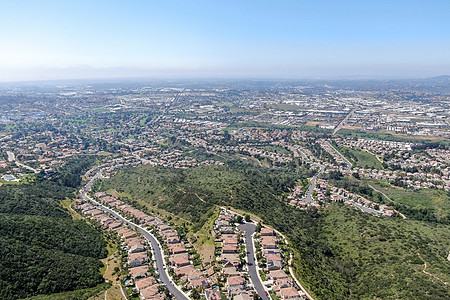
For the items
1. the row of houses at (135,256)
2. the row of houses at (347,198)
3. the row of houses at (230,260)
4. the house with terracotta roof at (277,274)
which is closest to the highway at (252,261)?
the row of houses at (230,260)

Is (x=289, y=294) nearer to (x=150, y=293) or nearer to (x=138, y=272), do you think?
(x=150, y=293)

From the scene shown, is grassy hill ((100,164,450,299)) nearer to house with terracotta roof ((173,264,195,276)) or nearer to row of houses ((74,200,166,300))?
row of houses ((74,200,166,300))

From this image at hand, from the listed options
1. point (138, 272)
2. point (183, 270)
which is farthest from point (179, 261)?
point (138, 272)

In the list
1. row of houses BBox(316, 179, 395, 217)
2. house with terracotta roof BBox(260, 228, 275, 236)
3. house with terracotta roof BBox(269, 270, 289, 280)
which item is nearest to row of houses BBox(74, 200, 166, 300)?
house with terracotta roof BBox(269, 270, 289, 280)

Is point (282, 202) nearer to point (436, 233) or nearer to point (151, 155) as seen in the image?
point (436, 233)

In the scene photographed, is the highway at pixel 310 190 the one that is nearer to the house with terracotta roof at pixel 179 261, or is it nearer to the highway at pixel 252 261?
the highway at pixel 252 261

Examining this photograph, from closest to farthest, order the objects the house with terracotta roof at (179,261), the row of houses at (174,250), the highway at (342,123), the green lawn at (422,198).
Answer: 1. the row of houses at (174,250)
2. the house with terracotta roof at (179,261)
3. the green lawn at (422,198)
4. the highway at (342,123)
